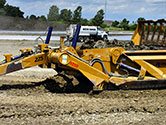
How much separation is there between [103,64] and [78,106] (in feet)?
5.06

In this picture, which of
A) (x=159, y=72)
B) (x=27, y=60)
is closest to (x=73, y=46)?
(x=27, y=60)

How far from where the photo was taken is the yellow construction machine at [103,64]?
19.1 feet

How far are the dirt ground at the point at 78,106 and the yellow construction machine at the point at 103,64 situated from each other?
0.92 ft

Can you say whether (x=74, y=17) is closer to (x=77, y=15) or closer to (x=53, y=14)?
(x=77, y=15)

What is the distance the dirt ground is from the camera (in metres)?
4.72

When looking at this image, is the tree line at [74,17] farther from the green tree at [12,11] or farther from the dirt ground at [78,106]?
the dirt ground at [78,106]

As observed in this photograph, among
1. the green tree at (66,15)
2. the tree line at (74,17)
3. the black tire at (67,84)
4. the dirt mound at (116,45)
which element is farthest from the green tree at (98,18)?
the black tire at (67,84)

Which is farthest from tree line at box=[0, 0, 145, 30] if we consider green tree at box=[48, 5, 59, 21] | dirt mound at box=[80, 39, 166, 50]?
dirt mound at box=[80, 39, 166, 50]

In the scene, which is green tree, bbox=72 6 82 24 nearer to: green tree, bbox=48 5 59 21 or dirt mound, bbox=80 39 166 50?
green tree, bbox=48 5 59 21

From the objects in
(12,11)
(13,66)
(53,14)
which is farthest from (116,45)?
(53,14)

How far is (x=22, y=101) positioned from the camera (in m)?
5.48

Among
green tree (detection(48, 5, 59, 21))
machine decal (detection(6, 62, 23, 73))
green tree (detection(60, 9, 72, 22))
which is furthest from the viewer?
green tree (detection(48, 5, 59, 21))

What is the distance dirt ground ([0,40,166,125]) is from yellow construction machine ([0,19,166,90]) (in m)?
0.28

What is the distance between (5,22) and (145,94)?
46.9 meters
